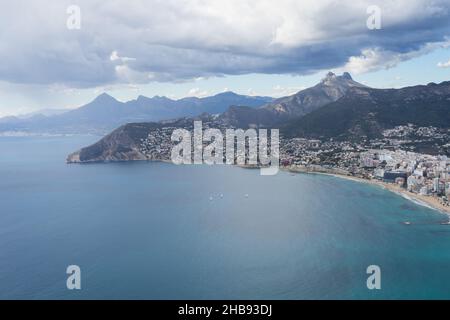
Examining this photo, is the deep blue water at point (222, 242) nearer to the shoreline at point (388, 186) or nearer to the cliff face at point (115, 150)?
the shoreline at point (388, 186)

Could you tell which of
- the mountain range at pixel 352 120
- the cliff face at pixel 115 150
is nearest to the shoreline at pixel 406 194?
the mountain range at pixel 352 120

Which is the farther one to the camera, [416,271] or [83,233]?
[83,233]

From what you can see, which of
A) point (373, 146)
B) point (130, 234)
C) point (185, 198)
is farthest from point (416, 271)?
point (373, 146)

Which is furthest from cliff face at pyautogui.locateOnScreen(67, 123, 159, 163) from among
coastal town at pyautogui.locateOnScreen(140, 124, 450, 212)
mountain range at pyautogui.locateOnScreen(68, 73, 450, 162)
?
coastal town at pyautogui.locateOnScreen(140, 124, 450, 212)

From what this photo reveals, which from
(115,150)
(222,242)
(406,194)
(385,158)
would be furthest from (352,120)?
(222,242)

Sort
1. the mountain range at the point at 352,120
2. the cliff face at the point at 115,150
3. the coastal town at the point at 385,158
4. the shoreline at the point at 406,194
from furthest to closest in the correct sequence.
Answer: the mountain range at the point at 352,120 → the cliff face at the point at 115,150 → the coastal town at the point at 385,158 → the shoreline at the point at 406,194
